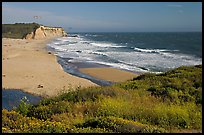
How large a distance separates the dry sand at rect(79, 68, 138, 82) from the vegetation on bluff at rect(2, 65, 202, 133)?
12255 millimetres

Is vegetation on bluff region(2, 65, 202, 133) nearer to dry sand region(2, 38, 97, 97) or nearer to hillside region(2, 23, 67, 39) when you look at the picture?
dry sand region(2, 38, 97, 97)

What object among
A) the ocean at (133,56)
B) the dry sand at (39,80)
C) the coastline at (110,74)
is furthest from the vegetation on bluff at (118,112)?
the ocean at (133,56)

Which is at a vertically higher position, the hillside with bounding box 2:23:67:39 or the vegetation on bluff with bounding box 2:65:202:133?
the hillside with bounding box 2:23:67:39

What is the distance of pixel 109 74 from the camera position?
26.2 metres

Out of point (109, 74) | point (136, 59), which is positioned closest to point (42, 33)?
point (136, 59)

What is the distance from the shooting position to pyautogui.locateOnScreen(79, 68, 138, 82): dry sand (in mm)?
24266

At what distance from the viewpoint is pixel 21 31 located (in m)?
115

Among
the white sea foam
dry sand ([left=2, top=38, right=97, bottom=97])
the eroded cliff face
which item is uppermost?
the eroded cliff face

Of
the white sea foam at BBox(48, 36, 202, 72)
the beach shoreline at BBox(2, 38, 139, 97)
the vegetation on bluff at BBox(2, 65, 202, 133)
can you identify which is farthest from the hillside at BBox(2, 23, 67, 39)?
the vegetation on bluff at BBox(2, 65, 202, 133)

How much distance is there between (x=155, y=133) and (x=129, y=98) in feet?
12.5

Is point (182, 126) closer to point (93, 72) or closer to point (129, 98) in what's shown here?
point (129, 98)

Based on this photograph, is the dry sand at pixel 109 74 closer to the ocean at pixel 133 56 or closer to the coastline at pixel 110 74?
the coastline at pixel 110 74

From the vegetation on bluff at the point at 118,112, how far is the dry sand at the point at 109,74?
12255 millimetres

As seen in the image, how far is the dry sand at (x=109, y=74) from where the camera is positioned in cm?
2427
